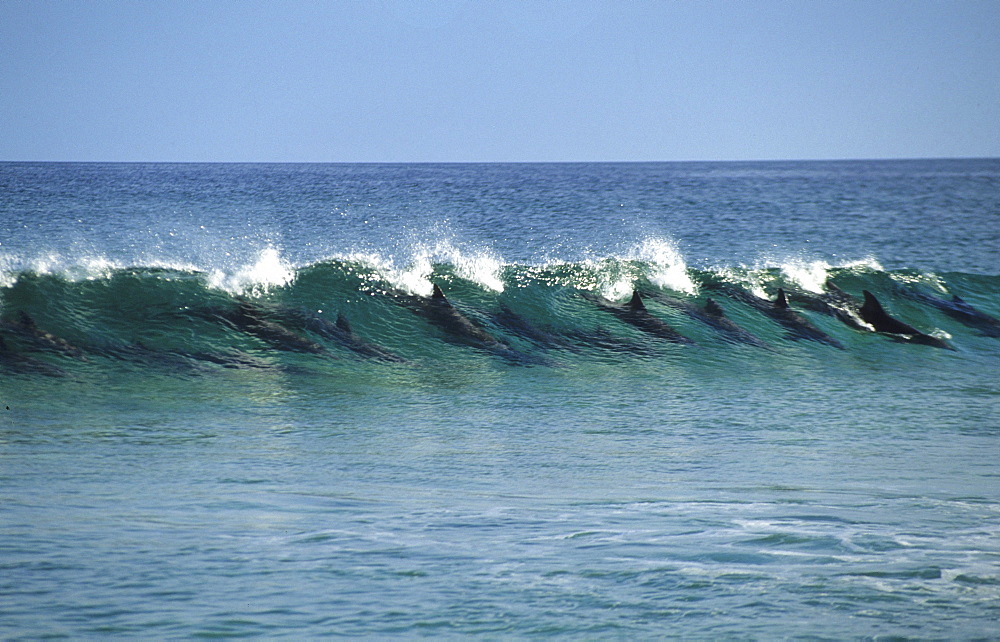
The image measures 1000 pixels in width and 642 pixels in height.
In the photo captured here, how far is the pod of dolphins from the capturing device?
12.2m

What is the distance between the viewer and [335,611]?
15.1 feet

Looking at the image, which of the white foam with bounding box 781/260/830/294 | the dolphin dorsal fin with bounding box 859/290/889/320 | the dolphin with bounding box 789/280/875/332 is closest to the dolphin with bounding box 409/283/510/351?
the dolphin with bounding box 789/280/875/332

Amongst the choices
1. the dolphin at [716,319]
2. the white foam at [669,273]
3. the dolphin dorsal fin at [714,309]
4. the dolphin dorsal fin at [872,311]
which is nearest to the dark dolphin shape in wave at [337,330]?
the dolphin at [716,319]

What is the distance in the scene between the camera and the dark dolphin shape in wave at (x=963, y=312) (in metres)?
15.7

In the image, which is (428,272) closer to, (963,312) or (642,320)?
(642,320)

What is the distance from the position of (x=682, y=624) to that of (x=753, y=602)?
475 mm

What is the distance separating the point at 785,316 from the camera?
50.4 ft

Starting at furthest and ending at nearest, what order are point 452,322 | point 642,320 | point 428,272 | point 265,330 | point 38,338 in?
point 428,272 < point 642,320 < point 452,322 < point 265,330 < point 38,338

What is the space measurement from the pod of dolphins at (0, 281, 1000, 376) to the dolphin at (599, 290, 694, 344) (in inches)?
0.6

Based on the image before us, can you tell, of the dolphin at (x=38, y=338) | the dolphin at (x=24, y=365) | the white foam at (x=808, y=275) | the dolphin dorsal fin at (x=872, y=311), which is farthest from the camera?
the white foam at (x=808, y=275)

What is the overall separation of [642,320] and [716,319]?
1.28m

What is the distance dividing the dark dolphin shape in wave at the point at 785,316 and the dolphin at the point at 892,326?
1.08 m

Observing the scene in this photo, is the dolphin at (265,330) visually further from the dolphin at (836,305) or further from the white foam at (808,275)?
the white foam at (808,275)

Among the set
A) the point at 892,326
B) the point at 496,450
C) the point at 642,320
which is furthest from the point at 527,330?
the point at 496,450
